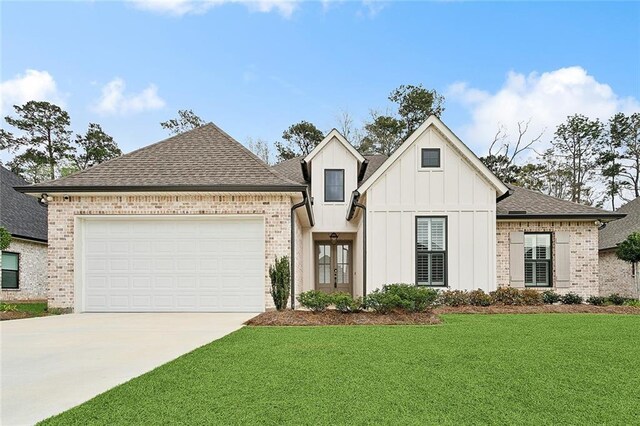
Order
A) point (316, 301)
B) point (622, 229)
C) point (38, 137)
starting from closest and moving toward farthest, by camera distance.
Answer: point (316, 301) < point (622, 229) < point (38, 137)

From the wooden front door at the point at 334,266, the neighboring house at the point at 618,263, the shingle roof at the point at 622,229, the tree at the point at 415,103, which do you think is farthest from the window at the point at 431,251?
the tree at the point at 415,103

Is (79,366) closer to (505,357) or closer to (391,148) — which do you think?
(505,357)

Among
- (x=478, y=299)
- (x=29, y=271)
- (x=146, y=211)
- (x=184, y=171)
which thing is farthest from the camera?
(x=29, y=271)

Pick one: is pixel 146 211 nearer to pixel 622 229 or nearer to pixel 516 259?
pixel 516 259

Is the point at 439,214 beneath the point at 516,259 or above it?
above

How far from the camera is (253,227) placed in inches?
452

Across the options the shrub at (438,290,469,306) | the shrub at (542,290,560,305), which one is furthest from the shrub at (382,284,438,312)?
the shrub at (542,290,560,305)

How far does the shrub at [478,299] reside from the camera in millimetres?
11578

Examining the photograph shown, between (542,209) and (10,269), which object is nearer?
(542,209)

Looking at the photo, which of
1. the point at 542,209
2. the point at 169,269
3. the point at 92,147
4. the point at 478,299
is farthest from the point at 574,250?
the point at 92,147

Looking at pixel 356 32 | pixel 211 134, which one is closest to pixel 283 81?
pixel 356 32

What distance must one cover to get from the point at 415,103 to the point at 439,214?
20.4 m

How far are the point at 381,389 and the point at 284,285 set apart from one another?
21.5 feet

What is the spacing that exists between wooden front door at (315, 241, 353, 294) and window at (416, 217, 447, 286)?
5.08m
